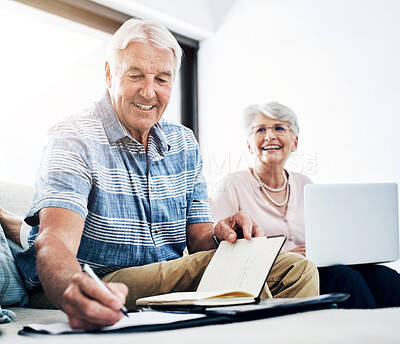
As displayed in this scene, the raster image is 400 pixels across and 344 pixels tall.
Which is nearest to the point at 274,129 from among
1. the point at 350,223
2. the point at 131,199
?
the point at 350,223

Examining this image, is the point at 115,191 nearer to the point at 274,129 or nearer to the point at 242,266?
the point at 242,266

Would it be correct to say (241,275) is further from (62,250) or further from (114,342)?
(114,342)

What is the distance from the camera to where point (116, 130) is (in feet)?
4.24

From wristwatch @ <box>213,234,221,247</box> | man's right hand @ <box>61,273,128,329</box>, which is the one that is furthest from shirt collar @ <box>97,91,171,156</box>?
man's right hand @ <box>61,273,128,329</box>

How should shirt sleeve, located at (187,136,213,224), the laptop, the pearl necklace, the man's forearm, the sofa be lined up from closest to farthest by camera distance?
the sofa → the man's forearm → shirt sleeve, located at (187,136,213,224) → the laptop → the pearl necklace

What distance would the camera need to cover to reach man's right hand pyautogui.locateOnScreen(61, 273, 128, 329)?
1.99 ft

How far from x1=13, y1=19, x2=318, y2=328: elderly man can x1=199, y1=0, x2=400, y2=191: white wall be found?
1560 millimetres

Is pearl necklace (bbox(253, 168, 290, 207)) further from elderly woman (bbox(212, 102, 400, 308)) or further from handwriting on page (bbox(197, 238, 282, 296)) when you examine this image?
handwriting on page (bbox(197, 238, 282, 296))

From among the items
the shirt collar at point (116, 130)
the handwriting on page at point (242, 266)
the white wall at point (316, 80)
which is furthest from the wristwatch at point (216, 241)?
the white wall at point (316, 80)

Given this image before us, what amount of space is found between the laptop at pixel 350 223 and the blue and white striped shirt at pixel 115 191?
401mm

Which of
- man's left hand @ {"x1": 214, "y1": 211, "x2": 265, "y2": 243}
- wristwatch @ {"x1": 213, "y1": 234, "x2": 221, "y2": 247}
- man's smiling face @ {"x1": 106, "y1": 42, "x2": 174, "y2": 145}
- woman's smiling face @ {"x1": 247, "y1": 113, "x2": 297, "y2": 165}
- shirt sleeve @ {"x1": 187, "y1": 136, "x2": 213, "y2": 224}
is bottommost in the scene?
wristwatch @ {"x1": 213, "y1": 234, "x2": 221, "y2": 247}

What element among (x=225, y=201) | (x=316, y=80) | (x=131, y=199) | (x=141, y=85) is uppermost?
Result: (x=316, y=80)

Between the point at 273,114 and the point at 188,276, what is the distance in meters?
1.48

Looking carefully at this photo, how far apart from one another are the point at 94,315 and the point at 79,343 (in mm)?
70
